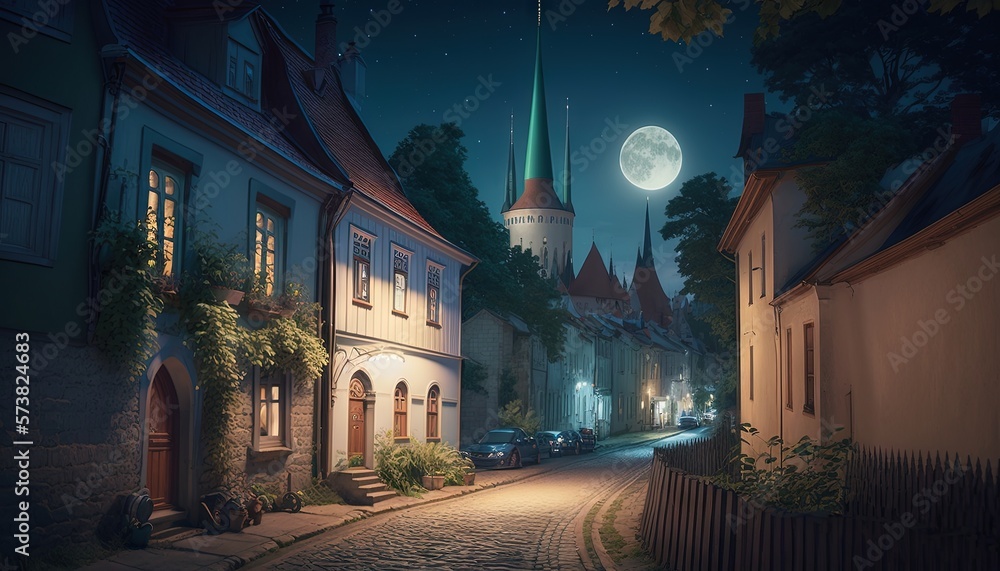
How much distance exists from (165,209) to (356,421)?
9.11 meters

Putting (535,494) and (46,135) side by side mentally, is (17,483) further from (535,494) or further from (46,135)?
(535,494)

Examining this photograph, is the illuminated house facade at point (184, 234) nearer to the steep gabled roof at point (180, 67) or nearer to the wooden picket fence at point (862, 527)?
the steep gabled roof at point (180, 67)

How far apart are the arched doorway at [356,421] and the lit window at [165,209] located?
812cm

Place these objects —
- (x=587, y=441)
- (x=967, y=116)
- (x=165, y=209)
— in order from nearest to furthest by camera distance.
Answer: (x=165, y=209) < (x=967, y=116) < (x=587, y=441)

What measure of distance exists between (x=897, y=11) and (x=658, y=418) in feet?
239

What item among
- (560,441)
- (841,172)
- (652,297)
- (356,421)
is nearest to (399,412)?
(356,421)

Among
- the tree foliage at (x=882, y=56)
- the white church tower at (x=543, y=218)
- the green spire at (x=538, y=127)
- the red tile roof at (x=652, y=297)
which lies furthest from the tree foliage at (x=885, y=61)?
the red tile roof at (x=652, y=297)

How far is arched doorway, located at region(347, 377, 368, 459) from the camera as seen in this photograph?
21.6 metres

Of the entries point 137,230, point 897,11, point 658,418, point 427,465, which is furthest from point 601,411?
point 137,230

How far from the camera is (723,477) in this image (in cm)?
1856

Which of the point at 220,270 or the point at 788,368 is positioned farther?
the point at 788,368

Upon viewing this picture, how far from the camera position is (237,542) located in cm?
1352

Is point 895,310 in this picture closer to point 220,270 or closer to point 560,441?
point 220,270

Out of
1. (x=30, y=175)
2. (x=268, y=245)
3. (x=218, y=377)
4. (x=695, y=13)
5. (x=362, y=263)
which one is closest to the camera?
(x=695, y=13)
